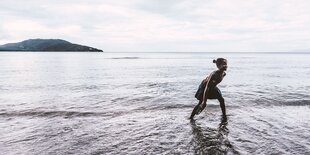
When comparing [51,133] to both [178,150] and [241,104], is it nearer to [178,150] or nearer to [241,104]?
[178,150]

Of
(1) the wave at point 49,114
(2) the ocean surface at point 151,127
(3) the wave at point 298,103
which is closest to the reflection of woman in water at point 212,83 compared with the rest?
(2) the ocean surface at point 151,127

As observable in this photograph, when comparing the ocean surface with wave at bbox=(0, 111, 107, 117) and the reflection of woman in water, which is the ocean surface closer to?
wave at bbox=(0, 111, 107, 117)

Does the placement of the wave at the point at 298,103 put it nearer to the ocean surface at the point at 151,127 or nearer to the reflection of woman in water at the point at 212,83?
the ocean surface at the point at 151,127

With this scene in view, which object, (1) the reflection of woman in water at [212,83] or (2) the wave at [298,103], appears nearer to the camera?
(1) the reflection of woman in water at [212,83]

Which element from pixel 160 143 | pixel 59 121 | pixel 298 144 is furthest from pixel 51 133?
pixel 298 144

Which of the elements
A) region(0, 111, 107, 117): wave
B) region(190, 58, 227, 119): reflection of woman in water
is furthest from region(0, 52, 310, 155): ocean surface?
region(190, 58, 227, 119): reflection of woman in water

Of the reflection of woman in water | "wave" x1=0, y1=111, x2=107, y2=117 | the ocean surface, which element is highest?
the reflection of woman in water

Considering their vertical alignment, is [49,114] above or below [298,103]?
below

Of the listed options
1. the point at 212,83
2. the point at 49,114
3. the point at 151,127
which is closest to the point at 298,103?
the point at 212,83

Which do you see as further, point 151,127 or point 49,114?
point 49,114

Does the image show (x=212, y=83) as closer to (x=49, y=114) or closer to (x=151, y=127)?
(x=151, y=127)

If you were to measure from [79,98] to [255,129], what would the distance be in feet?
34.1

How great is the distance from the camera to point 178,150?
23.5 ft

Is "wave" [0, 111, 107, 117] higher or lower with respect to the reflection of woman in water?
lower
